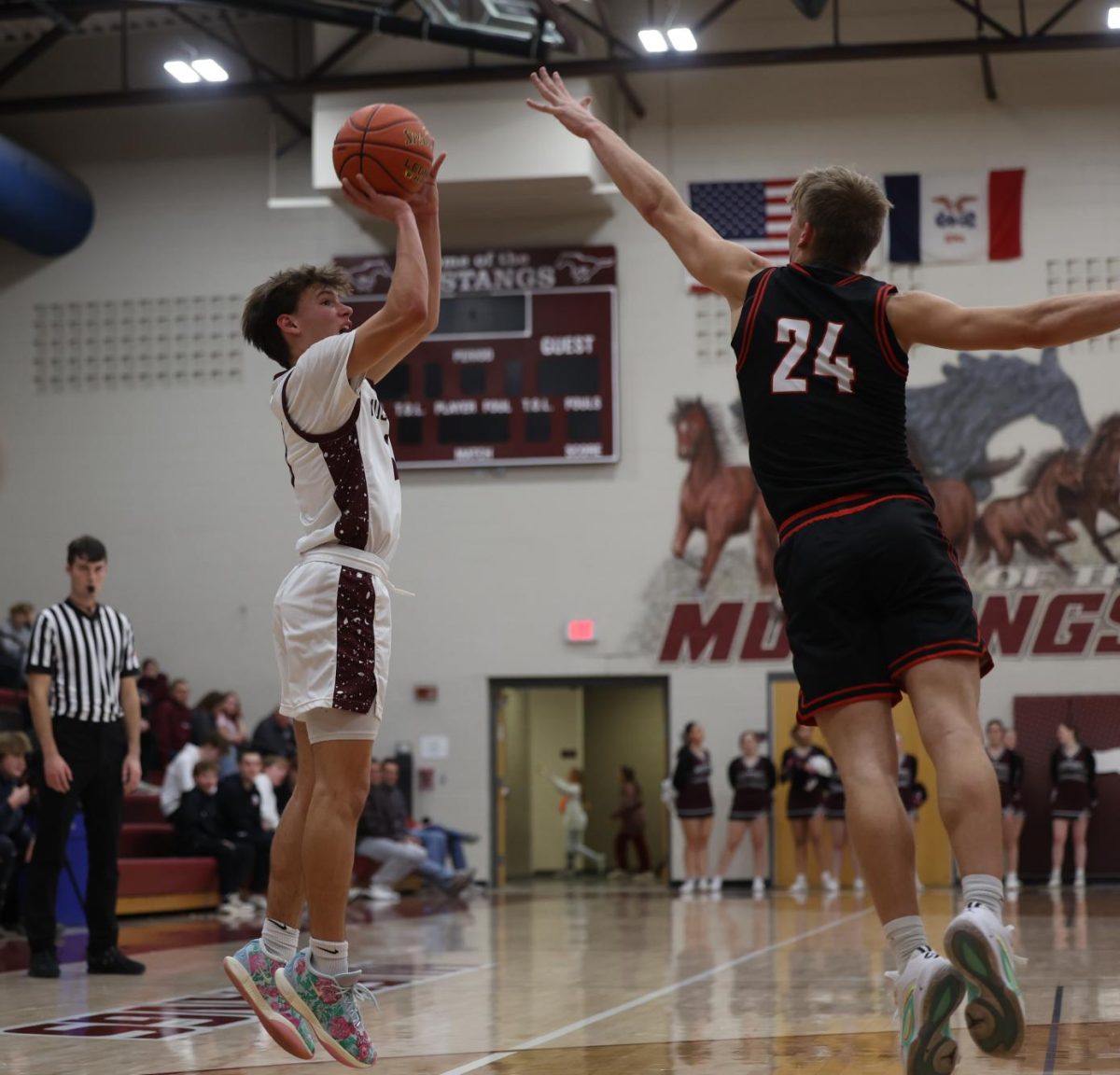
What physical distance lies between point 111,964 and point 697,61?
12522 mm

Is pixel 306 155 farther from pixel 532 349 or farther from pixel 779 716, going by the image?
pixel 779 716

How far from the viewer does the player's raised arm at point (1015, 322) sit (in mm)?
3016

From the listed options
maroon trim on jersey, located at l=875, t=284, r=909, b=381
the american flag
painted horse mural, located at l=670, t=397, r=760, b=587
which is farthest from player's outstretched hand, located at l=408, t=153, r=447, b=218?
the american flag

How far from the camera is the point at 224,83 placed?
17078mm

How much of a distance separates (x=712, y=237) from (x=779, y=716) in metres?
14.2

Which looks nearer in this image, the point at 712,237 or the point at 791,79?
the point at 712,237

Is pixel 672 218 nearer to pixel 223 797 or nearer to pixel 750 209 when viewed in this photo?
pixel 223 797

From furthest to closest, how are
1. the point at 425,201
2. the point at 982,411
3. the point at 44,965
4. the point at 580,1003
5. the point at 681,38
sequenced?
the point at 982,411, the point at 681,38, the point at 44,965, the point at 580,1003, the point at 425,201

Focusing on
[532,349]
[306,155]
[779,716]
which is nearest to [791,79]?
[532,349]

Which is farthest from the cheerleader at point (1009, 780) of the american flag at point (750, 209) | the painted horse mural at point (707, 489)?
the american flag at point (750, 209)

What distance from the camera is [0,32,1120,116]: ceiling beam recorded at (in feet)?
53.3

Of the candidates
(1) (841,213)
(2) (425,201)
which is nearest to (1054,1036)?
(1) (841,213)

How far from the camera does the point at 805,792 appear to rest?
16.6 m

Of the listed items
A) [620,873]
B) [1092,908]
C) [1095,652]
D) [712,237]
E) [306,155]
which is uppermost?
[306,155]
